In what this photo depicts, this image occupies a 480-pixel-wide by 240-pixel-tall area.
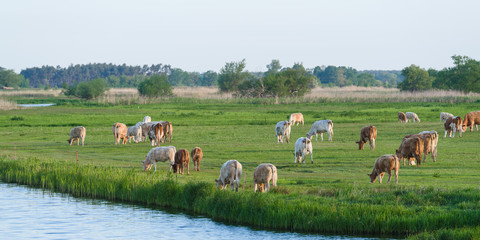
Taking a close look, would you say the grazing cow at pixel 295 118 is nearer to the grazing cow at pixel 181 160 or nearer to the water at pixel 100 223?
the grazing cow at pixel 181 160

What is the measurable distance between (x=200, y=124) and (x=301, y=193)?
1447 inches

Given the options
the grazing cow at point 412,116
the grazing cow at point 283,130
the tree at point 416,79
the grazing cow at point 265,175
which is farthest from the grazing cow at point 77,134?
the tree at point 416,79

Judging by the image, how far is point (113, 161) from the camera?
33188 mm

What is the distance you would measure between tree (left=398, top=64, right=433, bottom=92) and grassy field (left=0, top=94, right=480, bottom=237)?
152ft

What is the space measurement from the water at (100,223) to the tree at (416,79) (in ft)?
326

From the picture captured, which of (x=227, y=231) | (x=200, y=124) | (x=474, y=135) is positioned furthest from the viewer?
(x=200, y=124)

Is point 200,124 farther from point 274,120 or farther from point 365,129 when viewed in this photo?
point 365,129

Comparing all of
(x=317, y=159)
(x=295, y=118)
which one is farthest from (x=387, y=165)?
(x=295, y=118)

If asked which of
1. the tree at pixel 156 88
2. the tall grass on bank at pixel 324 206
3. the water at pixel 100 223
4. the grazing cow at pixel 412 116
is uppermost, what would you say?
the tree at pixel 156 88

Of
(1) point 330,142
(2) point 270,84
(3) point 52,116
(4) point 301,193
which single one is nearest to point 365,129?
(1) point 330,142

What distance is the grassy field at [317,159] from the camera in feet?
65.8

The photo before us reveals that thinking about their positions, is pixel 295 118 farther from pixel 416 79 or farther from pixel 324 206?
pixel 416 79

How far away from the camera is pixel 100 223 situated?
22047 millimetres

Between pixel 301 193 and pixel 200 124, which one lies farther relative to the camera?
pixel 200 124
